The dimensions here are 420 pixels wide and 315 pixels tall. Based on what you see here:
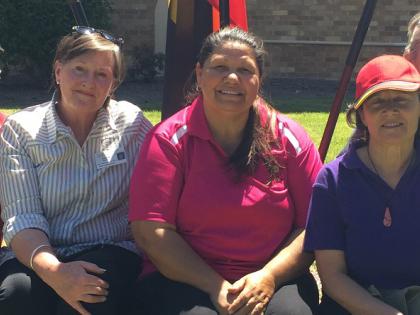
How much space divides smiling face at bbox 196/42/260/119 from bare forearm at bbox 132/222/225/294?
0.59 metres

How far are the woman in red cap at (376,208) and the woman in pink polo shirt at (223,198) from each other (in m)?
0.19

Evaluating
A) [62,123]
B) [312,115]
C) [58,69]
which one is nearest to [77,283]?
[62,123]

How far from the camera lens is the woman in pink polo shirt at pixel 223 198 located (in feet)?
9.90

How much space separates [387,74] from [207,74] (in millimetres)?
762

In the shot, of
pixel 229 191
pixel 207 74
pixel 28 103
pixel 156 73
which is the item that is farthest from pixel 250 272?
pixel 156 73

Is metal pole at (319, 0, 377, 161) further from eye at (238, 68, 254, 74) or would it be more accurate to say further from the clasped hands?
the clasped hands

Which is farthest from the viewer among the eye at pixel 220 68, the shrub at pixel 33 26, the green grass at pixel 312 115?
the shrub at pixel 33 26

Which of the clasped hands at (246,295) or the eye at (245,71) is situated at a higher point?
the eye at (245,71)

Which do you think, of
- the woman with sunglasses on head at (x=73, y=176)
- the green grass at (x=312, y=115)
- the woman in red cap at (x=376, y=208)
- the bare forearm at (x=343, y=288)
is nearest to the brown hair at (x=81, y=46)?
the woman with sunglasses on head at (x=73, y=176)

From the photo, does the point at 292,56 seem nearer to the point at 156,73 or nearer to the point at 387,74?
the point at 156,73

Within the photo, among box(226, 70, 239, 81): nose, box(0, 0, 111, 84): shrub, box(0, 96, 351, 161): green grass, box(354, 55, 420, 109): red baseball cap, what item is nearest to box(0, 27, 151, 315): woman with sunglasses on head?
box(226, 70, 239, 81): nose

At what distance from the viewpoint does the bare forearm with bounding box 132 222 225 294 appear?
2992mm

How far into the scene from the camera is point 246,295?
2904 mm

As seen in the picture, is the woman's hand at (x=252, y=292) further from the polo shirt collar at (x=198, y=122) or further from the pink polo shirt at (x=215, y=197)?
the polo shirt collar at (x=198, y=122)
